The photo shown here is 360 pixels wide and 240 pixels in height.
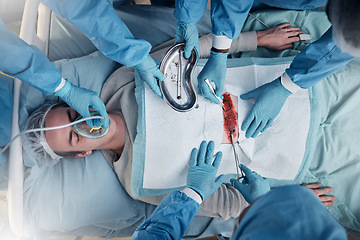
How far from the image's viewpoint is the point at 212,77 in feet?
4.64

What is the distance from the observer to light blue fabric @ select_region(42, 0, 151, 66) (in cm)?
110

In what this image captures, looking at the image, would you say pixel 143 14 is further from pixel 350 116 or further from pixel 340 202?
pixel 340 202

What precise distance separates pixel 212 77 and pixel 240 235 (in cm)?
86

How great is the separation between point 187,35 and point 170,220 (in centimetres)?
82

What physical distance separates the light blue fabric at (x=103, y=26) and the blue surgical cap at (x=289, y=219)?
0.82 metres

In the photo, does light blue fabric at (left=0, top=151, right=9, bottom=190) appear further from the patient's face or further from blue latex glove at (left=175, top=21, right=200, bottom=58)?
blue latex glove at (left=175, top=21, right=200, bottom=58)

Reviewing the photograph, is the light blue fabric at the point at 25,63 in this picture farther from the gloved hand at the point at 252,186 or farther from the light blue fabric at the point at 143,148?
the gloved hand at the point at 252,186

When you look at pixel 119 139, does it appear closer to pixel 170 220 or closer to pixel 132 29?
pixel 170 220

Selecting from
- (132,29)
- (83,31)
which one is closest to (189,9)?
(83,31)

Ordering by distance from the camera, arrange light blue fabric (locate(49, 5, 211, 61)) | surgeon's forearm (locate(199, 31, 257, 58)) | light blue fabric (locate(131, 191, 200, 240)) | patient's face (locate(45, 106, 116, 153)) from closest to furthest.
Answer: light blue fabric (locate(131, 191, 200, 240)), patient's face (locate(45, 106, 116, 153)), surgeon's forearm (locate(199, 31, 257, 58)), light blue fabric (locate(49, 5, 211, 61))

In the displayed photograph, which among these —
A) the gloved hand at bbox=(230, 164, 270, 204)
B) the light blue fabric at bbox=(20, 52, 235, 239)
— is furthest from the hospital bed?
the gloved hand at bbox=(230, 164, 270, 204)

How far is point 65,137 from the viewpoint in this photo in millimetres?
1410

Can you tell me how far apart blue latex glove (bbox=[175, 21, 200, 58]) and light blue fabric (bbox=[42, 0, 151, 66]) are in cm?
20

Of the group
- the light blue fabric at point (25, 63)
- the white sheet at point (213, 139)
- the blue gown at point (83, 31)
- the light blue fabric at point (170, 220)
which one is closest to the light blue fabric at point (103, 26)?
the blue gown at point (83, 31)
